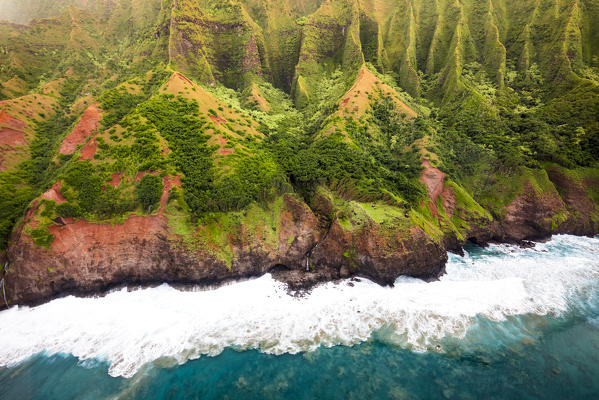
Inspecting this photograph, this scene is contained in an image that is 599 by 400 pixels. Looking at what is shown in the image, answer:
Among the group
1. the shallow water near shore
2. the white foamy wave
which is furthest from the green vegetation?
the shallow water near shore

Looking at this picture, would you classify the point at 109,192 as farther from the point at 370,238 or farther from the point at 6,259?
the point at 370,238

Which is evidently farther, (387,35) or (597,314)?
(387,35)

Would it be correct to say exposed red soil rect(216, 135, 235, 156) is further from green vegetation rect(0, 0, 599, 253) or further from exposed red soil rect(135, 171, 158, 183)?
exposed red soil rect(135, 171, 158, 183)

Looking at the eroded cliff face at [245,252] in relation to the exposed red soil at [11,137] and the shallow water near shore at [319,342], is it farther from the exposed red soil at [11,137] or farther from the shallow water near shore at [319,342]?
the exposed red soil at [11,137]

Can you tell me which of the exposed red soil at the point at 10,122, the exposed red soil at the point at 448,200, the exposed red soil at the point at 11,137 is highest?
the exposed red soil at the point at 10,122

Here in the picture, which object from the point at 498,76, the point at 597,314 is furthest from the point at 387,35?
the point at 597,314

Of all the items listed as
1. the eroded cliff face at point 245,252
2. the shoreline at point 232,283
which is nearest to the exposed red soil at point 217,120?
the eroded cliff face at point 245,252
